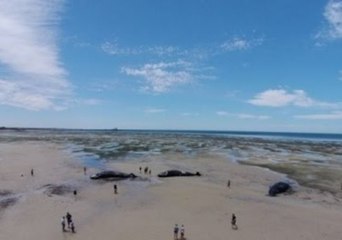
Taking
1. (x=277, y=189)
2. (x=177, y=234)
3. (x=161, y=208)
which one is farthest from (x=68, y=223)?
(x=277, y=189)

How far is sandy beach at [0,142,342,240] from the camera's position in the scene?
26172mm

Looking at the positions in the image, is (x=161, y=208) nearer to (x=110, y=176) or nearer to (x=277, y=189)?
(x=277, y=189)

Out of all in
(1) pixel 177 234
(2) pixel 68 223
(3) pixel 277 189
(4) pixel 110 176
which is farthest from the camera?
(4) pixel 110 176

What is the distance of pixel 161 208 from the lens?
32406mm

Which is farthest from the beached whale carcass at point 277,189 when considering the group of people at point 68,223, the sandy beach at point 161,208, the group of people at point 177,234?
the group of people at point 68,223

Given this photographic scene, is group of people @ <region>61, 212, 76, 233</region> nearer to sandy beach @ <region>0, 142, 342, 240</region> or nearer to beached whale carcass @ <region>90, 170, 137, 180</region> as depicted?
sandy beach @ <region>0, 142, 342, 240</region>

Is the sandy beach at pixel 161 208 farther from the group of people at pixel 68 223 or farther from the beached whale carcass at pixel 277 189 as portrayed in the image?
the beached whale carcass at pixel 277 189

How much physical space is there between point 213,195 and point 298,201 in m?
8.04

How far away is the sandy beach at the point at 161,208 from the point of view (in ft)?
85.9

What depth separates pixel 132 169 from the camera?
181ft

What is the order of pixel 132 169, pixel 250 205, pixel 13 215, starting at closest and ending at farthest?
1. pixel 13 215
2. pixel 250 205
3. pixel 132 169

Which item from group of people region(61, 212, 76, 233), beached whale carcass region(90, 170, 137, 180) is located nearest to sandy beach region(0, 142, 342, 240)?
group of people region(61, 212, 76, 233)

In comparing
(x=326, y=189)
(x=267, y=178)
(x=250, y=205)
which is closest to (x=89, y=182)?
(x=250, y=205)

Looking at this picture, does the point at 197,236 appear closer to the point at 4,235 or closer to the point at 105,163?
the point at 4,235
